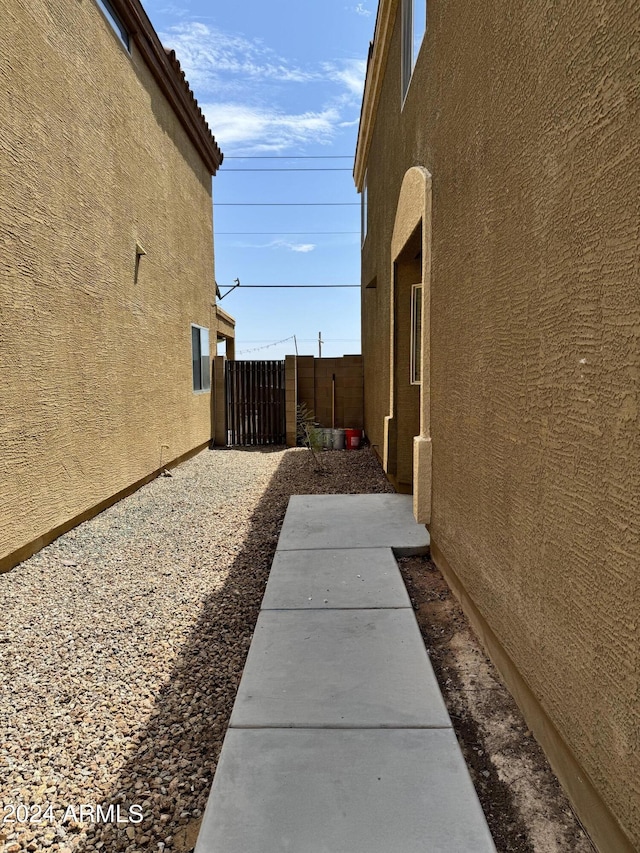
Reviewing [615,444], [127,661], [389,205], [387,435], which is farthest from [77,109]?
[615,444]

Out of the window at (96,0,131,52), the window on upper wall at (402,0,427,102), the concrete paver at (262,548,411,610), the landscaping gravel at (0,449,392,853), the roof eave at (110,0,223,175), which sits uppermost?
the roof eave at (110,0,223,175)

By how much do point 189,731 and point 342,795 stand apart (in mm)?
933

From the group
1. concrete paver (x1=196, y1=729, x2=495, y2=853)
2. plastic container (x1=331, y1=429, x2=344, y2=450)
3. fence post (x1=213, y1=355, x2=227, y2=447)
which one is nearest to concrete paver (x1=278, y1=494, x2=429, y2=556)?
concrete paver (x1=196, y1=729, x2=495, y2=853)

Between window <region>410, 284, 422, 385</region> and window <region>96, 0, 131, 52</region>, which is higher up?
window <region>96, 0, 131, 52</region>

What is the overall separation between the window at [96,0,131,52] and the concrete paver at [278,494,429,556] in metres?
6.03

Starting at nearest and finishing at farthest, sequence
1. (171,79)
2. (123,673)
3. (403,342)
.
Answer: (123,673)
(403,342)
(171,79)

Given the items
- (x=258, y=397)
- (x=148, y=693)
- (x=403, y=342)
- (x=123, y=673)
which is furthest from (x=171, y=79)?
(x=148, y=693)

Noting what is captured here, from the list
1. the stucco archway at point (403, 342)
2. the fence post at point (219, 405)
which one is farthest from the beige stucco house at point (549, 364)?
the fence post at point (219, 405)

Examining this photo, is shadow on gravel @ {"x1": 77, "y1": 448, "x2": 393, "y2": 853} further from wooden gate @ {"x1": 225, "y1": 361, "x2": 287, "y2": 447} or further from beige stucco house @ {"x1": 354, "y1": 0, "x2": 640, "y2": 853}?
wooden gate @ {"x1": 225, "y1": 361, "x2": 287, "y2": 447}

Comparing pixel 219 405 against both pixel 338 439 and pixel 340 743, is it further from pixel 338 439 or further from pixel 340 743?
pixel 340 743

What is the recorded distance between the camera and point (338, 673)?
251 cm

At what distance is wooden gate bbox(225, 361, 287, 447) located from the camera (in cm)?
1177

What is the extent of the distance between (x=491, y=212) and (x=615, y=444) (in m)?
1.57

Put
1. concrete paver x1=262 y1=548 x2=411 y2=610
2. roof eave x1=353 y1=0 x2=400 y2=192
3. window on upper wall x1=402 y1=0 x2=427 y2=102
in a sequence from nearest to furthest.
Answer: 1. concrete paver x1=262 y1=548 x2=411 y2=610
2. window on upper wall x1=402 y1=0 x2=427 y2=102
3. roof eave x1=353 y1=0 x2=400 y2=192
